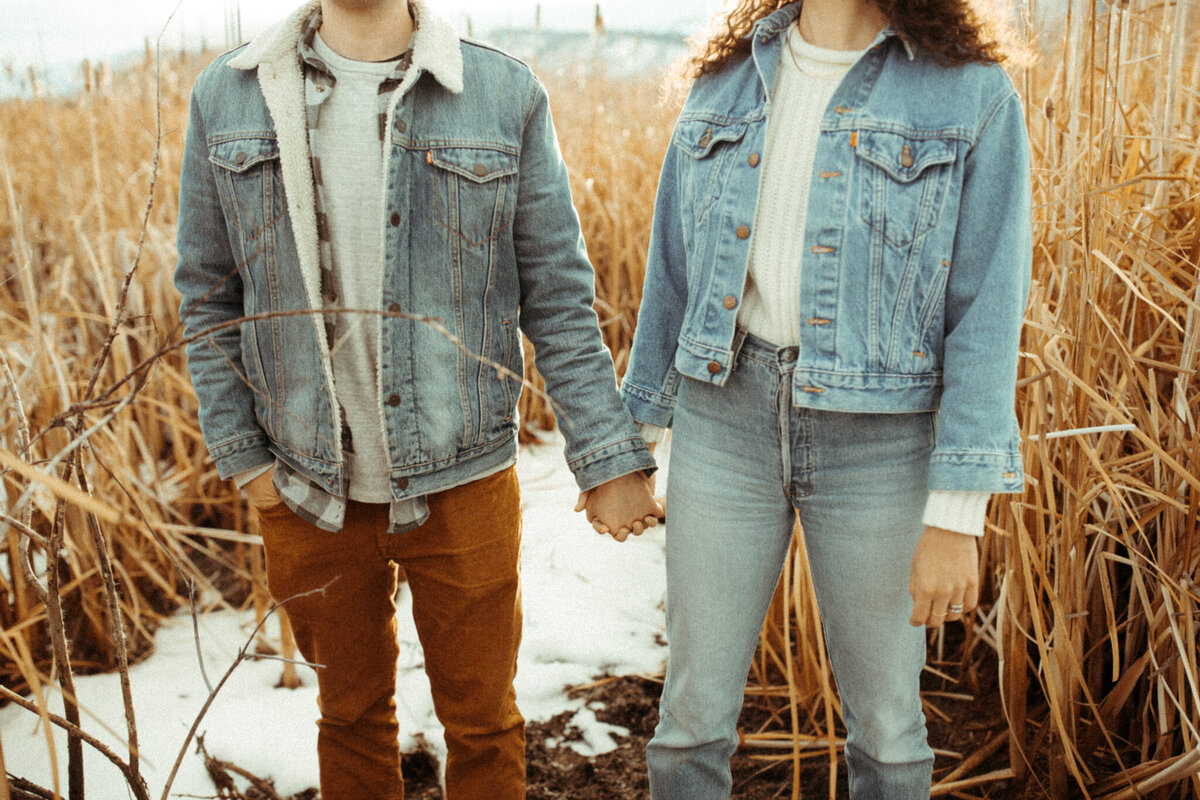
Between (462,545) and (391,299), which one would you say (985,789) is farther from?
(391,299)

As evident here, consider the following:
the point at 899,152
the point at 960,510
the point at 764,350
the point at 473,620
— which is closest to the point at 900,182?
the point at 899,152

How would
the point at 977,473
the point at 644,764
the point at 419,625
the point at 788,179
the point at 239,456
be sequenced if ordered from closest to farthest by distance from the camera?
the point at 977,473
the point at 788,179
the point at 239,456
the point at 419,625
the point at 644,764

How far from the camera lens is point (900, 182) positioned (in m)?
1.04

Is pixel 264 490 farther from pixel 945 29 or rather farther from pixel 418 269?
pixel 945 29

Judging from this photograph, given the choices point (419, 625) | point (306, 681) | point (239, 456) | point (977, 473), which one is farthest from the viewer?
point (306, 681)

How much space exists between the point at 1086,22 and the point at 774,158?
24.3 inches

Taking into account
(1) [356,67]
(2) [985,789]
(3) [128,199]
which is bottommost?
(2) [985,789]

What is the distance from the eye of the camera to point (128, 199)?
285 centimetres

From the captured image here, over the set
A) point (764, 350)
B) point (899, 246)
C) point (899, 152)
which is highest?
point (899, 152)

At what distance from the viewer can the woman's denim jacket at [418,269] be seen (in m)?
1.15

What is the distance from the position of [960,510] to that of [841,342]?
0.79ft

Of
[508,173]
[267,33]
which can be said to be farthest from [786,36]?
[267,33]

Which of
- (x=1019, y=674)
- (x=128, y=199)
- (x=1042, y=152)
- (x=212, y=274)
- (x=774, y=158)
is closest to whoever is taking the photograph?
(x=774, y=158)

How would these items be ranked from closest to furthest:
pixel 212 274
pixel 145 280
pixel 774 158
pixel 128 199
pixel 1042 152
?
pixel 774 158, pixel 212 274, pixel 1042 152, pixel 145 280, pixel 128 199
